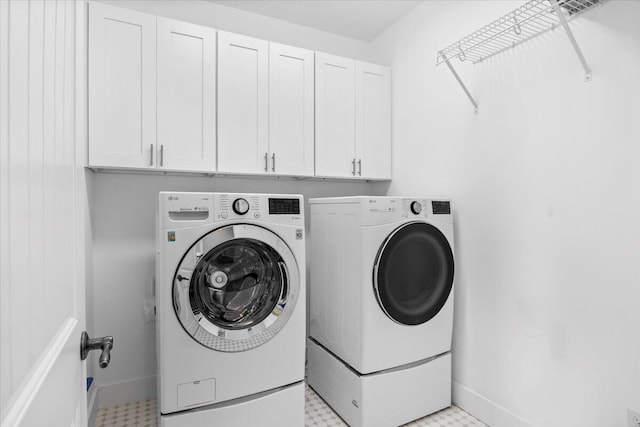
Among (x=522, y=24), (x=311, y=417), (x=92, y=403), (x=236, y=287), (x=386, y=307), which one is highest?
(x=522, y=24)

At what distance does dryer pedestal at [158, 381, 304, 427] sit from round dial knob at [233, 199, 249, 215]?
897 millimetres

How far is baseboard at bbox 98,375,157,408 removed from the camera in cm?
203

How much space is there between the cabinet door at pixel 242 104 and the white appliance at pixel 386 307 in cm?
57

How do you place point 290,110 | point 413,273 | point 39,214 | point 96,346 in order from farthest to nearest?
point 290,110, point 413,273, point 96,346, point 39,214

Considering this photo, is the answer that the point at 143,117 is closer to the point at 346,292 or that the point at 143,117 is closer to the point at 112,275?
the point at 112,275

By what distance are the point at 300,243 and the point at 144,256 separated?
1.10 meters

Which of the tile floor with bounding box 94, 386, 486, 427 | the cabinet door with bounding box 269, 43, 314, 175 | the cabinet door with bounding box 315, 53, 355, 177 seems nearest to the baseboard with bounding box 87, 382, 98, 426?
the tile floor with bounding box 94, 386, 486, 427

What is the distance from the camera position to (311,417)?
1963 mm

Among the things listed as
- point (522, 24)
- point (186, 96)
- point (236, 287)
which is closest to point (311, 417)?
point (236, 287)

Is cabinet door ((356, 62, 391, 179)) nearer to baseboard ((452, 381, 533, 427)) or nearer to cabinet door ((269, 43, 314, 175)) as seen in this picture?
cabinet door ((269, 43, 314, 175))

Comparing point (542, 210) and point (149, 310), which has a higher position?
point (542, 210)

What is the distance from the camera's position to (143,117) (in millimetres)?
1854

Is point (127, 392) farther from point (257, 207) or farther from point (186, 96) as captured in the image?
point (186, 96)

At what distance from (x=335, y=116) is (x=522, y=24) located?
1.16m
